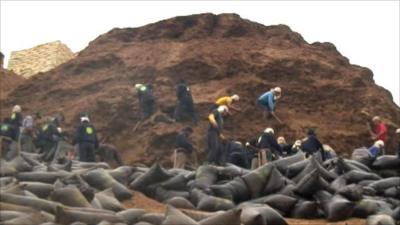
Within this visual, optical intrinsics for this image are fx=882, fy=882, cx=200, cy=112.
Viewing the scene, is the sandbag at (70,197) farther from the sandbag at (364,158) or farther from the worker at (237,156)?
the sandbag at (364,158)

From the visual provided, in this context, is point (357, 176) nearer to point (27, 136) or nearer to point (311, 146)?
point (311, 146)

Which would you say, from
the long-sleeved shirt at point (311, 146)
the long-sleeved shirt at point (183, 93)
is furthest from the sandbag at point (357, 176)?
the long-sleeved shirt at point (183, 93)

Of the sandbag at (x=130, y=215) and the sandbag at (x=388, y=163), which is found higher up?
the sandbag at (x=388, y=163)

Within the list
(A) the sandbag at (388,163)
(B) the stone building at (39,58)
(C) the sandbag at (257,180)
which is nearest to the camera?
(C) the sandbag at (257,180)

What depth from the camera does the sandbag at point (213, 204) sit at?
10.7 m

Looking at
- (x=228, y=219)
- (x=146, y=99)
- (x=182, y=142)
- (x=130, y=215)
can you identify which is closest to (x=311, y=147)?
(x=182, y=142)

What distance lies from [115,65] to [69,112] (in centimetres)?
247

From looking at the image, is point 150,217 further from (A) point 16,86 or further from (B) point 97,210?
(A) point 16,86

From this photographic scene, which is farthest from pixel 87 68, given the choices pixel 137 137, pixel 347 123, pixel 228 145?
pixel 228 145

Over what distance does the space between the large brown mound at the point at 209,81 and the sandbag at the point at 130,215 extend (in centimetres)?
877

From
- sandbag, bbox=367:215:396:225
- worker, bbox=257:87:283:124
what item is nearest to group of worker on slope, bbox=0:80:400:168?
worker, bbox=257:87:283:124

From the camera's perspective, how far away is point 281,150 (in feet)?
49.3

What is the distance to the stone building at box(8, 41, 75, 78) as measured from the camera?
26.0 metres

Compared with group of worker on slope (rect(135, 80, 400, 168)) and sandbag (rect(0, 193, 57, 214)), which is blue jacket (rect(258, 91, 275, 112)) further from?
sandbag (rect(0, 193, 57, 214))
